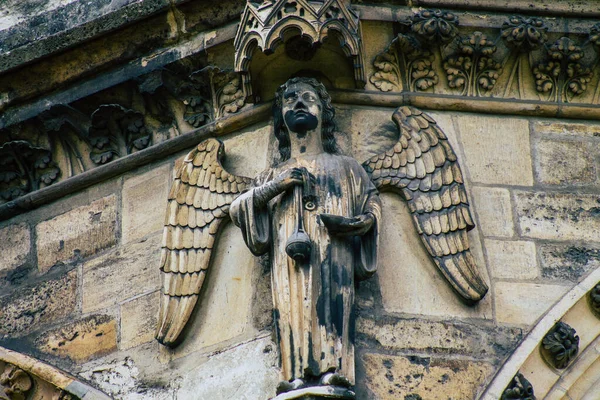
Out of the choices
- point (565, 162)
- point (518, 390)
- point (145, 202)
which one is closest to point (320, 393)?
point (518, 390)

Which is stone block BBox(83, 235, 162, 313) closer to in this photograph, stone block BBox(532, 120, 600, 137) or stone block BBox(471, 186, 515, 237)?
stone block BBox(471, 186, 515, 237)

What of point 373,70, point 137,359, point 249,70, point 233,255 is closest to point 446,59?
point 373,70

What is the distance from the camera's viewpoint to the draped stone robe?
25.1ft

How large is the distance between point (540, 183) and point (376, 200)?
1036 mm

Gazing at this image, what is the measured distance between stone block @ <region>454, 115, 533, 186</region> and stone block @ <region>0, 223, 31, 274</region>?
259 cm

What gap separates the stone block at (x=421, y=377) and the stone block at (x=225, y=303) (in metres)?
0.69

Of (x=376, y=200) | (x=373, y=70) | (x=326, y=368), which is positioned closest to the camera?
(x=326, y=368)

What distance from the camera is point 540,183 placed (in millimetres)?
8648

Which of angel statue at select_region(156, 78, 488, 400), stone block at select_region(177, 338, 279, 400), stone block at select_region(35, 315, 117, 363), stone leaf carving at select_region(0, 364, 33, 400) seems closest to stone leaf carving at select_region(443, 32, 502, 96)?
angel statue at select_region(156, 78, 488, 400)

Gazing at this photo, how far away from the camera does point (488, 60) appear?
8.91 meters

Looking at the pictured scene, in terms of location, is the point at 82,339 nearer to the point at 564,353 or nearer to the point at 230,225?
the point at 230,225

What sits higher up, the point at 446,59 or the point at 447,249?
the point at 446,59

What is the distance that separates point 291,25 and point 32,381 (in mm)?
2362

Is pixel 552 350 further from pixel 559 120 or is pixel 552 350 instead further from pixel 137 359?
pixel 137 359
